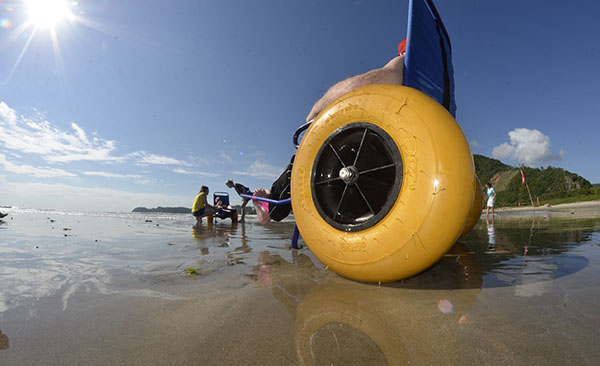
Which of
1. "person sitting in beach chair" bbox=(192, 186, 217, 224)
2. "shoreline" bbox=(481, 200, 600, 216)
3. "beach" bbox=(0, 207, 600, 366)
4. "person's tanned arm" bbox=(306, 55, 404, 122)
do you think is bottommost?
"shoreline" bbox=(481, 200, 600, 216)

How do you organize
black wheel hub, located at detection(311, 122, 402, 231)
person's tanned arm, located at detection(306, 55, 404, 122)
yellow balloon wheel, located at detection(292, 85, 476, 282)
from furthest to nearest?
person's tanned arm, located at detection(306, 55, 404, 122), black wheel hub, located at detection(311, 122, 402, 231), yellow balloon wheel, located at detection(292, 85, 476, 282)

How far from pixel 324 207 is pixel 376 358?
0.98 m

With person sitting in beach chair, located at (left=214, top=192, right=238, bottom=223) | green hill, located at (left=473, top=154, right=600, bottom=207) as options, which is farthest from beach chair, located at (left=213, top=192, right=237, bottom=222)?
green hill, located at (left=473, top=154, right=600, bottom=207)

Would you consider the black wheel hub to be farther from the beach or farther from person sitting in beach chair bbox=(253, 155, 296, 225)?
person sitting in beach chair bbox=(253, 155, 296, 225)

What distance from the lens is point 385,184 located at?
5.84ft

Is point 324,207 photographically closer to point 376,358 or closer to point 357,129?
point 357,129

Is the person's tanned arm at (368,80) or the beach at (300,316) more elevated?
the person's tanned arm at (368,80)

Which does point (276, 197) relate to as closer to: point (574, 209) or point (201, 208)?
point (201, 208)

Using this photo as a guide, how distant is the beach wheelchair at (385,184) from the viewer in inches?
49.1

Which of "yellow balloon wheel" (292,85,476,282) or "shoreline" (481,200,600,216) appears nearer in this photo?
"yellow balloon wheel" (292,85,476,282)

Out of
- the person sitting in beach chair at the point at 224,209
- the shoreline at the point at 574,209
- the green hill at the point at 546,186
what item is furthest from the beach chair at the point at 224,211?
the green hill at the point at 546,186

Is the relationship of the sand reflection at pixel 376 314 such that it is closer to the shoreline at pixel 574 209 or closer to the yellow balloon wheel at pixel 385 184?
the yellow balloon wheel at pixel 385 184

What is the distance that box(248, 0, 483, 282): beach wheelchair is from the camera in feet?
4.09

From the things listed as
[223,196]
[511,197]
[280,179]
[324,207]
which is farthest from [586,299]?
[511,197]
